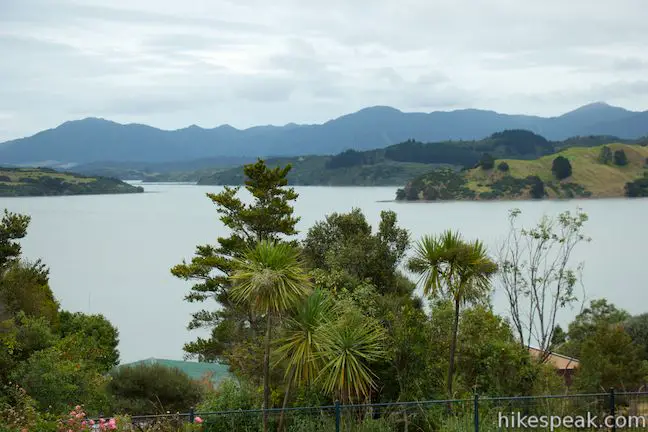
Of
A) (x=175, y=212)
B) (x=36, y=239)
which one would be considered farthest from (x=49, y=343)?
(x=175, y=212)

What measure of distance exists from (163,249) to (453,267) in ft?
318

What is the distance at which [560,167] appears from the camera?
18238cm

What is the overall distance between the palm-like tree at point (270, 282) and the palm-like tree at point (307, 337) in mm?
232

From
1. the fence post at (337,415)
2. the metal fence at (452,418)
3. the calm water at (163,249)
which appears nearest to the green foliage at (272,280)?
the metal fence at (452,418)

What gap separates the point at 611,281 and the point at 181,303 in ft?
147

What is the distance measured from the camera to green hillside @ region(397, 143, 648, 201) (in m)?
176

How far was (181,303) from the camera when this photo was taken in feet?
231

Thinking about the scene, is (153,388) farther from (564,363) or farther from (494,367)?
(564,363)

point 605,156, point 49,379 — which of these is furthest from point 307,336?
point 605,156

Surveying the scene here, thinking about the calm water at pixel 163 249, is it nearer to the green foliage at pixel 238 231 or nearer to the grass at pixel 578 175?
the grass at pixel 578 175

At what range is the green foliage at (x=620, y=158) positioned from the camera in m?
195

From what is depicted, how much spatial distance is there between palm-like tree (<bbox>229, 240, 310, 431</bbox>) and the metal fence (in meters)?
0.76

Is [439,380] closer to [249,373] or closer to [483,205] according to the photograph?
[249,373]

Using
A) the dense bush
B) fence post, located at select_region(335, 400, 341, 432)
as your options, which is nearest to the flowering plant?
fence post, located at select_region(335, 400, 341, 432)
